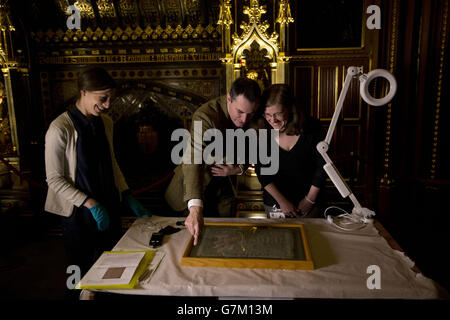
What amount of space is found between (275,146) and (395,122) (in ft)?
9.15

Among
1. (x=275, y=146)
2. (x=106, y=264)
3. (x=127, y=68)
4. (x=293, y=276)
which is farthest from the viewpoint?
(x=127, y=68)

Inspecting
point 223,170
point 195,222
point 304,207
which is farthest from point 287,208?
point 195,222

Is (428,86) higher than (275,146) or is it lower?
higher

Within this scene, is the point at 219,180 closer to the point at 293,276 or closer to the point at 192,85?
the point at 293,276

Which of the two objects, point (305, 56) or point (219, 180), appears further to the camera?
point (305, 56)

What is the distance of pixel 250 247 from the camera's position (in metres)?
1.66

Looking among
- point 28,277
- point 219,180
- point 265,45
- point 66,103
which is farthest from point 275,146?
point 66,103

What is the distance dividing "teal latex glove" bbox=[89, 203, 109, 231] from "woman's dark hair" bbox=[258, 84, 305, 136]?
47.6 inches

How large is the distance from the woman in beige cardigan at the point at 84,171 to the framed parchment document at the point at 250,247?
72cm

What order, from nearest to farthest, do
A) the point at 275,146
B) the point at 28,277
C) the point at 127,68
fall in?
the point at 275,146 → the point at 28,277 → the point at 127,68

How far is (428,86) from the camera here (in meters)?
4.04

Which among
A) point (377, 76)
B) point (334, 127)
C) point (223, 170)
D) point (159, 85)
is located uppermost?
point (159, 85)

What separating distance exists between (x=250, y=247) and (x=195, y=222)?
0.31 metres

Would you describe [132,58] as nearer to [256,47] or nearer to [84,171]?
[256,47]
